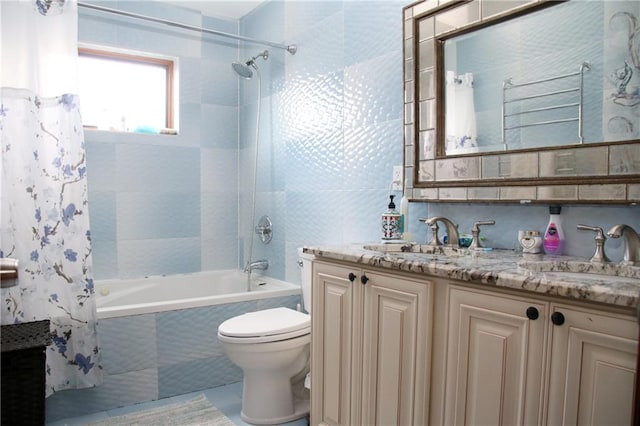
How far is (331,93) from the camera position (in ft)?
8.80

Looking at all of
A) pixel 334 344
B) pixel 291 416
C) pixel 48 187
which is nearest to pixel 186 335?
pixel 291 416

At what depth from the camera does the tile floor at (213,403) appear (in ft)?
7.52

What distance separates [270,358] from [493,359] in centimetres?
117

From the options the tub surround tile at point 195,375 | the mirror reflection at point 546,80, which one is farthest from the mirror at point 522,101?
the tub surround tile at point 195,375

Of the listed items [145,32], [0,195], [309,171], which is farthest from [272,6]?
[0,195]

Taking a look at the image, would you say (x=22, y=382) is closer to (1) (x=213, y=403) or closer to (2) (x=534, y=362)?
(1) (x=213, y=403)

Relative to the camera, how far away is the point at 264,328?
219cm

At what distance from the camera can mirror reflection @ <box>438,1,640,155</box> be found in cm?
146

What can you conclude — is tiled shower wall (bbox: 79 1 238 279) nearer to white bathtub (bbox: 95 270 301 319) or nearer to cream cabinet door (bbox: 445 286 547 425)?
white bathtub (bbox: 95 270 301 319)

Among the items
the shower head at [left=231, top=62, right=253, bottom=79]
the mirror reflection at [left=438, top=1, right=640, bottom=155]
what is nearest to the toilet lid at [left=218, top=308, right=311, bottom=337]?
→ the mirror reflection at [left=438, top=1, right=640, bottom=155]

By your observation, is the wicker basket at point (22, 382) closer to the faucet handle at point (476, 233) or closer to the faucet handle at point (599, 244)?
the faucet handle at point (476, 233)

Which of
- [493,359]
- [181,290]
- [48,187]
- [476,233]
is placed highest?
[48,187]

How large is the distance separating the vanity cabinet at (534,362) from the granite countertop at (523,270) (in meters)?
0.04

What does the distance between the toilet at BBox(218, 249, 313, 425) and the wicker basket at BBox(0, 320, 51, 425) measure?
76cm
